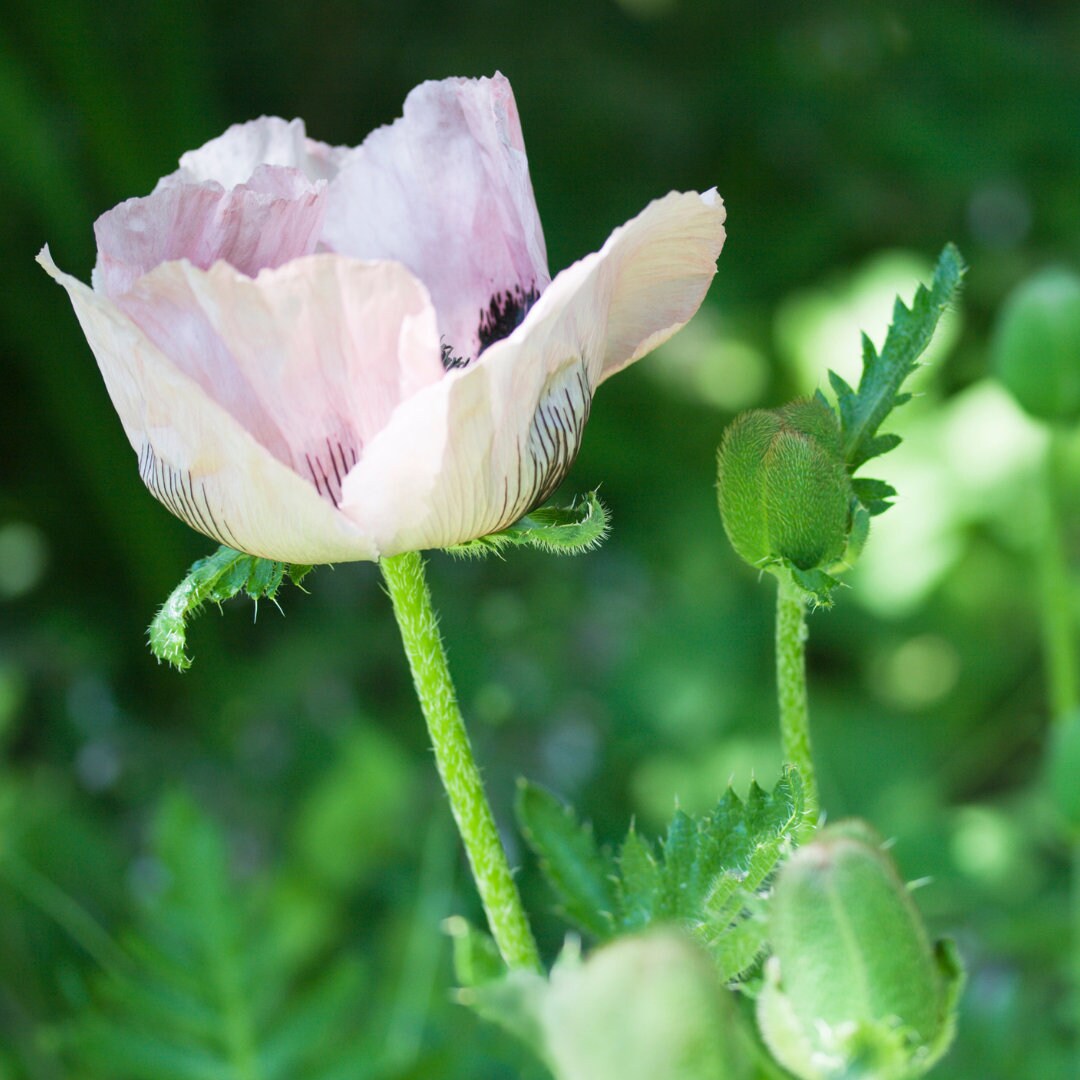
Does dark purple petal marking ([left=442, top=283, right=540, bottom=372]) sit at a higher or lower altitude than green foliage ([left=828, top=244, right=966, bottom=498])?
higher

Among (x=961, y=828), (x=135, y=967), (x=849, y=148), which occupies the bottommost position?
(x=961, y=828)

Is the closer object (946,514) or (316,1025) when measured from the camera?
(316,1025)

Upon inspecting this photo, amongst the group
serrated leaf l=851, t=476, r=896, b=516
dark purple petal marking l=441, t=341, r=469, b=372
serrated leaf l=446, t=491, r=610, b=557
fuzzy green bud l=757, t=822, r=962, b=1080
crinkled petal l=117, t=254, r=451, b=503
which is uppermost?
dark purple petal marking l=441, t=341, r=469, b=372

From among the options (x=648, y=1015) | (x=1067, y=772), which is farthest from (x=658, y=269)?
(x=1067, y=772)

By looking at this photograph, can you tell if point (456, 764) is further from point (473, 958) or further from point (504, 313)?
point (504, 313)

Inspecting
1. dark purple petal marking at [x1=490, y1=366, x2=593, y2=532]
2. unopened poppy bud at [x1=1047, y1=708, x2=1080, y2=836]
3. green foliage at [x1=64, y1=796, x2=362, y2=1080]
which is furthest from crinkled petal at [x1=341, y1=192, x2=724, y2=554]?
green foliage at [x1=64, y1=796, x2=362, y2=1080]

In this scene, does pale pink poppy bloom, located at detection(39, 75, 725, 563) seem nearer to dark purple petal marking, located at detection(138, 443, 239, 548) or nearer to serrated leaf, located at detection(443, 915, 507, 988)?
dark purple petal marking, located at detection(138, 443, 239, 548)

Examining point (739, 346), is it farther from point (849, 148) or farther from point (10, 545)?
point (10, 545)

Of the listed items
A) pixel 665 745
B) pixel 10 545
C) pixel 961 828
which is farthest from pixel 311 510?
pixel 10 545
